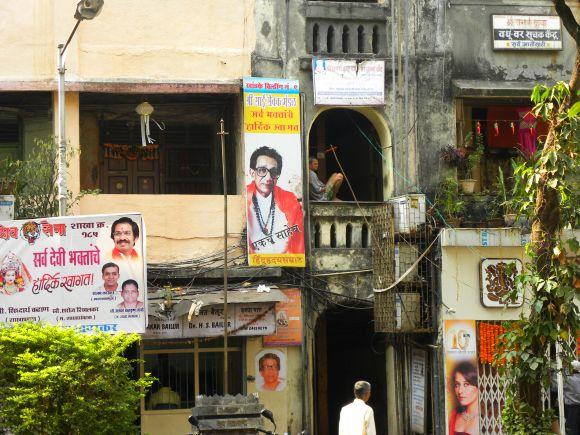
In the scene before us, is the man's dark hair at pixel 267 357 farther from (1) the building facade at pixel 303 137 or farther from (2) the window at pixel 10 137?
(2) the window at pixel 10 137

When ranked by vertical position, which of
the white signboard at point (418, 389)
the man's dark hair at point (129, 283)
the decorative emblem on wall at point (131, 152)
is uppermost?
the decorative emblem on wall at point (131, 152)

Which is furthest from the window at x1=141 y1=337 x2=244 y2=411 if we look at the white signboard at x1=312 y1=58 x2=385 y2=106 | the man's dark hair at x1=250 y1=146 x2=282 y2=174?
the white signboard at x1=312 y1=58 x2=385 y2=106

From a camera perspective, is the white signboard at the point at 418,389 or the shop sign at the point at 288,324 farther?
the white signboard at the point at 418,389

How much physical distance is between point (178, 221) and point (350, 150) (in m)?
4.44

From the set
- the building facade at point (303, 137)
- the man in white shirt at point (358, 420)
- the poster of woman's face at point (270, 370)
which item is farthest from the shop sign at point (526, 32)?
the man in white shirt at point (358, 420)

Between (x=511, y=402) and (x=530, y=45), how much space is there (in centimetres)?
813

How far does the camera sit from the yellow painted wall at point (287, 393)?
1828 centimetres

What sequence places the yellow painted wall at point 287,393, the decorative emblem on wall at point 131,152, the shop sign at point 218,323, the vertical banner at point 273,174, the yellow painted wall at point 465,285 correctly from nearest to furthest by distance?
the shop sign at point 218,323 → the yellow painted wall at point 465,285 → the yellow painted wall at point 287,393 → the vertical banner at point 273,174 → the decorative emblem on wall at point 131,152

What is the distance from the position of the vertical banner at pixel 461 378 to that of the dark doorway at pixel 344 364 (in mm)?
2469

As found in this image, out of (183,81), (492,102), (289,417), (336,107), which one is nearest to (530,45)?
(492,102)

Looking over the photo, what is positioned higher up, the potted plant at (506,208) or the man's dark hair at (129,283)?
the potted plant at (506,208)

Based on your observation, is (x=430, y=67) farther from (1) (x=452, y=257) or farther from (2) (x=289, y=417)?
(2) (x=289, y=417)

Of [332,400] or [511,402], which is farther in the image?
[332,400]

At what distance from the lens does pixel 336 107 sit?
19.0m
